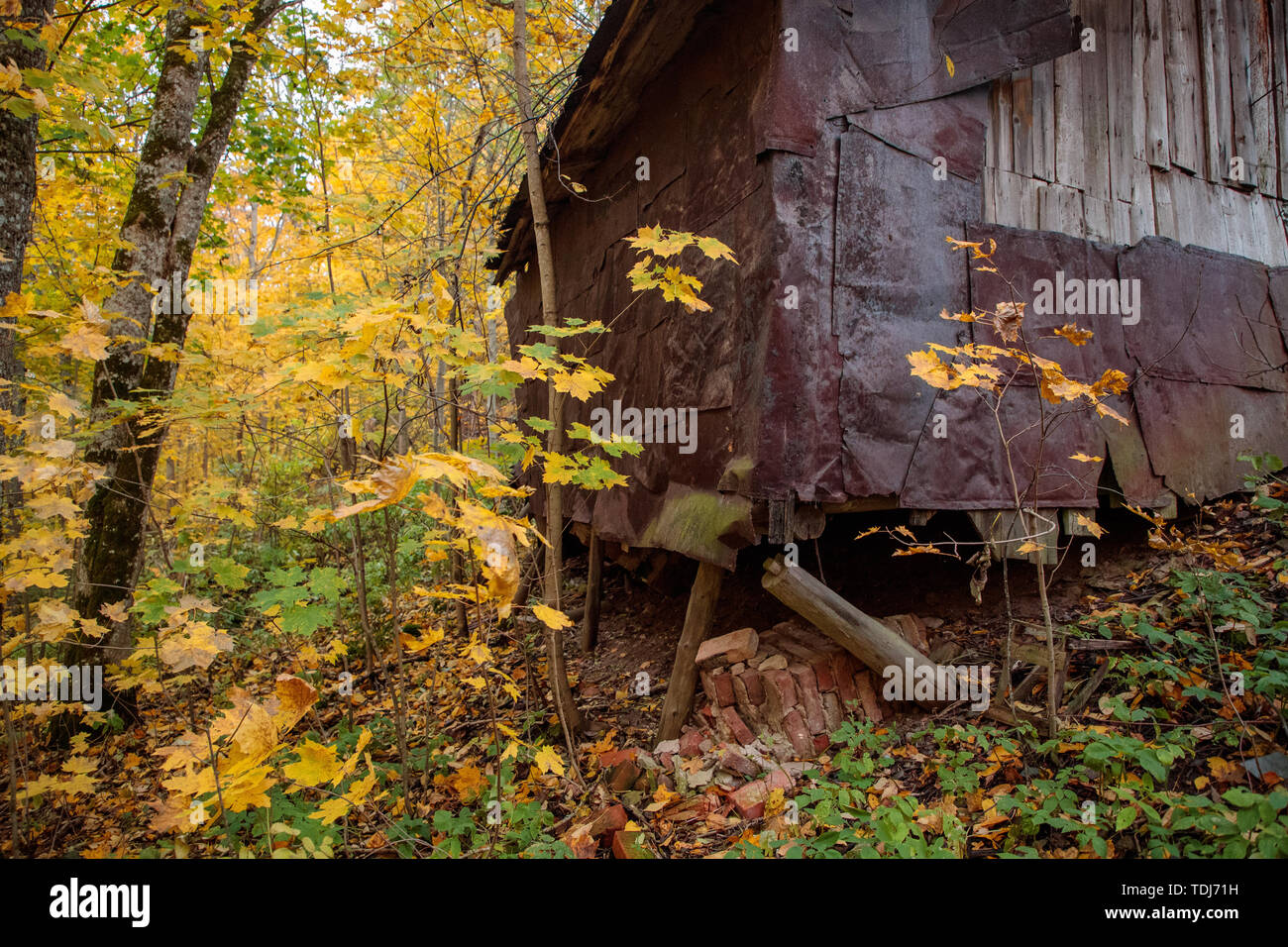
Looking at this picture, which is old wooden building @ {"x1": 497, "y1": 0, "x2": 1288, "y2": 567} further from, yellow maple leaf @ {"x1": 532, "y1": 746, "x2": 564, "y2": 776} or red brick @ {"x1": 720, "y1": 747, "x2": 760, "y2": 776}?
yellow maple leaf @ {"x1": 532, "y1": 746, "x2": 564, "y2": 776}

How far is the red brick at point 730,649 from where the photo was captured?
13.5ft

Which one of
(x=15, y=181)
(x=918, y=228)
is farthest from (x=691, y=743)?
(x=15, y=181)

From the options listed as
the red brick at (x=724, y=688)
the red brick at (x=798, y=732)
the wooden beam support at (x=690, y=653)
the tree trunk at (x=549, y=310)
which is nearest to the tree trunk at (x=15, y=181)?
the tree trunk at (x=549, y=310)

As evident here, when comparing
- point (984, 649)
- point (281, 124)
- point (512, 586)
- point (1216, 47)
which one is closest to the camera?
point (512, 586)

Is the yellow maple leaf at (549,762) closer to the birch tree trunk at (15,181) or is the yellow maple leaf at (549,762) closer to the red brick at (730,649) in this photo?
the red brick at (730,649)

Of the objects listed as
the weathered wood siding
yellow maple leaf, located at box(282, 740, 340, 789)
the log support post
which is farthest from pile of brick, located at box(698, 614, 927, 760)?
the weathered wood siding

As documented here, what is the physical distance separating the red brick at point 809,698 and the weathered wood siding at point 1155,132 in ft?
10.0

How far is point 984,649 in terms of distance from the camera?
12.9 ft

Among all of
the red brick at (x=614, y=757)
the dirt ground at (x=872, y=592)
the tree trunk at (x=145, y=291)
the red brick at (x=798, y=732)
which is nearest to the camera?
the red brick at (x=798, y=732)

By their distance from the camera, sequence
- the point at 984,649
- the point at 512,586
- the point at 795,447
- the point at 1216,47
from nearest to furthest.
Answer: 1. the point at 512,586
2. the point at 795,447
3. the point at 984,649
4. the point at 1216,47
